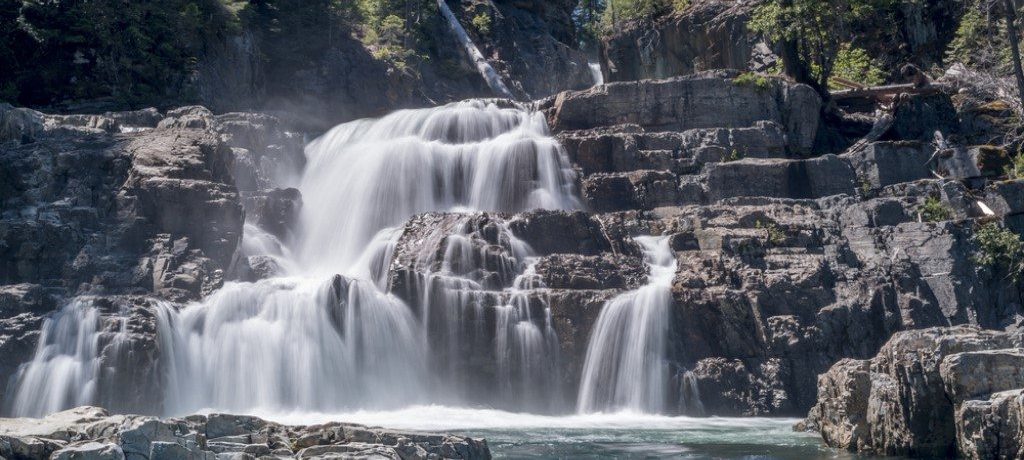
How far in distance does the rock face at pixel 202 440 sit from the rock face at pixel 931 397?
6304 millimetres

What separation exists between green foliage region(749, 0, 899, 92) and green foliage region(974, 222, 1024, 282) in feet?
36.1

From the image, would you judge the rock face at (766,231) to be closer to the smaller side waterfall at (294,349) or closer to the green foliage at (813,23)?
the green foliage at (813,23)

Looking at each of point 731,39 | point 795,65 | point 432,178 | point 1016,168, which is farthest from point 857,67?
point 432,178

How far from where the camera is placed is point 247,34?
39750 millimetres

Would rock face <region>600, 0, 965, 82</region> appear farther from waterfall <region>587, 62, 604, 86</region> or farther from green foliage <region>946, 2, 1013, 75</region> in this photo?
waterfall <region>587, 62, 604, 86</region>

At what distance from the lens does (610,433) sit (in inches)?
811

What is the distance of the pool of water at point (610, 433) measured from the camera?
57.0 feet

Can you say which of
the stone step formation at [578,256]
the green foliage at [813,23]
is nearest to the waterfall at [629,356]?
the stone step formation at [578,256]

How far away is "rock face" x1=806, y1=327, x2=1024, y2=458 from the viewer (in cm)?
1395

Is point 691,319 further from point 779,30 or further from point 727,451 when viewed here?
point 779,30

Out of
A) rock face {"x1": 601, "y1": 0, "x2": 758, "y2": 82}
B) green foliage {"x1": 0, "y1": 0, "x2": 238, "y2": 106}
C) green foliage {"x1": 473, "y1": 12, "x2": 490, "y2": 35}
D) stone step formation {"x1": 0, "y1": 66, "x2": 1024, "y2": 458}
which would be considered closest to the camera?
stone step formation {"x1": 0, "y1": 66, "x2": 1024, "y2": 458}

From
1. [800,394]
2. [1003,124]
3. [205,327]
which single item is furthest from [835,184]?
[205,327]

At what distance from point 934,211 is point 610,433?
12.3 m

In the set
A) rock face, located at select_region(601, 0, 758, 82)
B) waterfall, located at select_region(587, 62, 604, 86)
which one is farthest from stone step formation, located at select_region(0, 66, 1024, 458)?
waterfall, located at select_region(587, 62, 604, 86)
